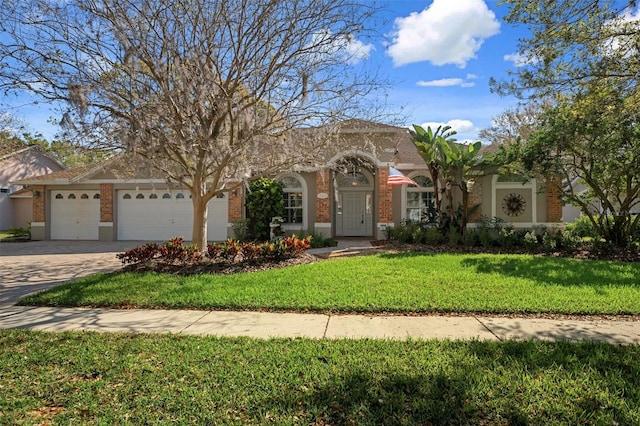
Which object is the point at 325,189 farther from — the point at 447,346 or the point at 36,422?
the point at 36,422

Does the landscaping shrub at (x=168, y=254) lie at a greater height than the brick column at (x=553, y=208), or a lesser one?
lesser

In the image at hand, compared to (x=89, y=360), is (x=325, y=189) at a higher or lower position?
higher

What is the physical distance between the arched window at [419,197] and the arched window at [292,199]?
482cm

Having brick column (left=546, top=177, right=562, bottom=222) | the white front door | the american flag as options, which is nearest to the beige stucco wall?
the white front door

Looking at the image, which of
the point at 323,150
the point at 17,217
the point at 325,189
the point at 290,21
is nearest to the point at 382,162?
the point at 325,189

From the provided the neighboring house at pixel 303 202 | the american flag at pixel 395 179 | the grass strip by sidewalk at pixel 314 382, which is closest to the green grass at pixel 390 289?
the grass strip by sidewalk at pixel 314 382

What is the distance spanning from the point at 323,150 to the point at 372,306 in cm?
585

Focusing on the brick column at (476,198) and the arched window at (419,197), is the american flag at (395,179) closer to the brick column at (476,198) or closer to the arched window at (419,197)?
the arched window at (419,197)

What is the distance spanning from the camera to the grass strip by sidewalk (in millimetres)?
3123

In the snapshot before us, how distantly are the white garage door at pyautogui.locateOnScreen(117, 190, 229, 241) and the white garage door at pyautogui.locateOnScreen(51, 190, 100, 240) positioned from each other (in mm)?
1420

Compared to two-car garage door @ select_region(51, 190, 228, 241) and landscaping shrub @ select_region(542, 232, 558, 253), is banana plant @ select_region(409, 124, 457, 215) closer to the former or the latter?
landscaping shrub @ select_region(542, 232, 558, 253)

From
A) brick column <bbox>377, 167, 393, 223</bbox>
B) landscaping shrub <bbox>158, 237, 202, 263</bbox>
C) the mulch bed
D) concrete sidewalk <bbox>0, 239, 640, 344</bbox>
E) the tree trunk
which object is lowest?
concrete sidewalk <bbox>0, 239, 640, 344</bbox>

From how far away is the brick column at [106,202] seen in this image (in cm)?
1847

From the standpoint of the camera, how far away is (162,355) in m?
4.33
